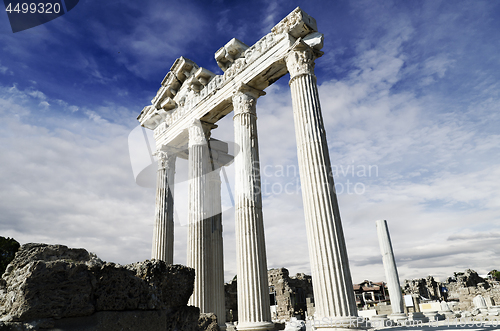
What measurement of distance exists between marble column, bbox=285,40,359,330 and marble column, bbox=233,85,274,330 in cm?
249

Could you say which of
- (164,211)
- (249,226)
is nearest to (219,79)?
(164,211)

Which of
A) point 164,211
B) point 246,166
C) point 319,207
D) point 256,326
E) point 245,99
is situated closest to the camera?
point 319,207

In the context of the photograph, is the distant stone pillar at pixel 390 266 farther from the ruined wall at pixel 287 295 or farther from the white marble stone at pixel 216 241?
the ruined wall at pixel 287 295

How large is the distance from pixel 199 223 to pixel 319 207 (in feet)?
22.3

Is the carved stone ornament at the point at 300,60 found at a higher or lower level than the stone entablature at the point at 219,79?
lower

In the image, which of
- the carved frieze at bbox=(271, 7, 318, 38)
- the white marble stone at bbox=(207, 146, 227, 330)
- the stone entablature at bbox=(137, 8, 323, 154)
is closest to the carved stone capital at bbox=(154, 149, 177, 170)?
the stone entablature at bbox=(137, 8, 323, 154)

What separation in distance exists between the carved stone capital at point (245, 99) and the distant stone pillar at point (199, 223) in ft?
10.1

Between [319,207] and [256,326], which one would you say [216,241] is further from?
[319,207]

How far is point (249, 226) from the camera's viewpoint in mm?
11695

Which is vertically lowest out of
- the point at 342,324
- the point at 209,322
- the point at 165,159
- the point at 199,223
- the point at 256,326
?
the point at 256,326

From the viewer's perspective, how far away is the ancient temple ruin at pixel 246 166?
363 inches

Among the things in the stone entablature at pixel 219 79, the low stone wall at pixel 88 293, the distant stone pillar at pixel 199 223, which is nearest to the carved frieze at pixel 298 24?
the stone entablature at pixel 219 79

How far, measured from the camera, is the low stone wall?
2.65 meters

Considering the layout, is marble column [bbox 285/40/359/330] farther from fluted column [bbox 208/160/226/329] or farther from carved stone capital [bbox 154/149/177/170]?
carved stone capital [bbox 154/149/177/170]
